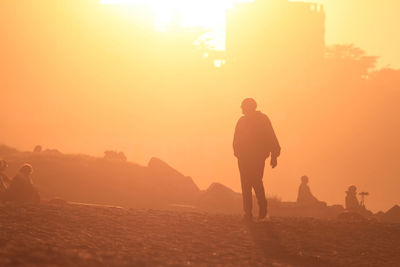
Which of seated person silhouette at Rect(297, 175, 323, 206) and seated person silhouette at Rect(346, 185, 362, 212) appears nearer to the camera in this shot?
seated person silhouette at Rect(346, 185, 362, 212)

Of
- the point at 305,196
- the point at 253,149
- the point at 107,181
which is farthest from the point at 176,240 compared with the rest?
the point at 107,181

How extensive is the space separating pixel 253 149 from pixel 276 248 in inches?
86.6

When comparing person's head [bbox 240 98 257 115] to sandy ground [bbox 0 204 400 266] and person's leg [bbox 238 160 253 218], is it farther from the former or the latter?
sandy ground [bbox 0 204 400 266]

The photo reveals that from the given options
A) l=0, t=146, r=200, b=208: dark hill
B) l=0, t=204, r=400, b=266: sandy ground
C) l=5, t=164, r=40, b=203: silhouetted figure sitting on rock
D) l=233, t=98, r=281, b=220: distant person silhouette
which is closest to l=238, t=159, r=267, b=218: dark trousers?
l=233, t=98, r=281, b=220: distant person silhouette

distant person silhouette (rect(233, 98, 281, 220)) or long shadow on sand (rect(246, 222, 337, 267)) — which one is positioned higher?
distant person silhouette (rect(233, 98, 281, 220))

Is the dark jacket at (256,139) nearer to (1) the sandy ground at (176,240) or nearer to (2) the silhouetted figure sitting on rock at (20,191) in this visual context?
(1) the sandy ground at (176,240)

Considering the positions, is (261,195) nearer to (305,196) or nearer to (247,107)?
(247,107)

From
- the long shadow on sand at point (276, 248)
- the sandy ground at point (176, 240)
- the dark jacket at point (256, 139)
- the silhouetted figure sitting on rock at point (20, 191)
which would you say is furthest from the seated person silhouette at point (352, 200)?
the long shadow on sand at point (276, 248)

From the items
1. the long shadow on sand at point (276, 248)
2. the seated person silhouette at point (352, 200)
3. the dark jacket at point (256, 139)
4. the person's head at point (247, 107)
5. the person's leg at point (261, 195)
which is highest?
the person's head at point (247, 107)

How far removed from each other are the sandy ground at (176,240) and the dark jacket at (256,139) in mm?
961

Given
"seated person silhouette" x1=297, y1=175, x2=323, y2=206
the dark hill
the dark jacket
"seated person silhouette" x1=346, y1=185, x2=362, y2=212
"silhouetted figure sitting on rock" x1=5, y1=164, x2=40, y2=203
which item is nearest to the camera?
the dark jacket

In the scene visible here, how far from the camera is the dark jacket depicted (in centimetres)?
1213

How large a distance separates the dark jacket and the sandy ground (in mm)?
961

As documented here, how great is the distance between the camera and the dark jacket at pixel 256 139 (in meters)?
12.1
